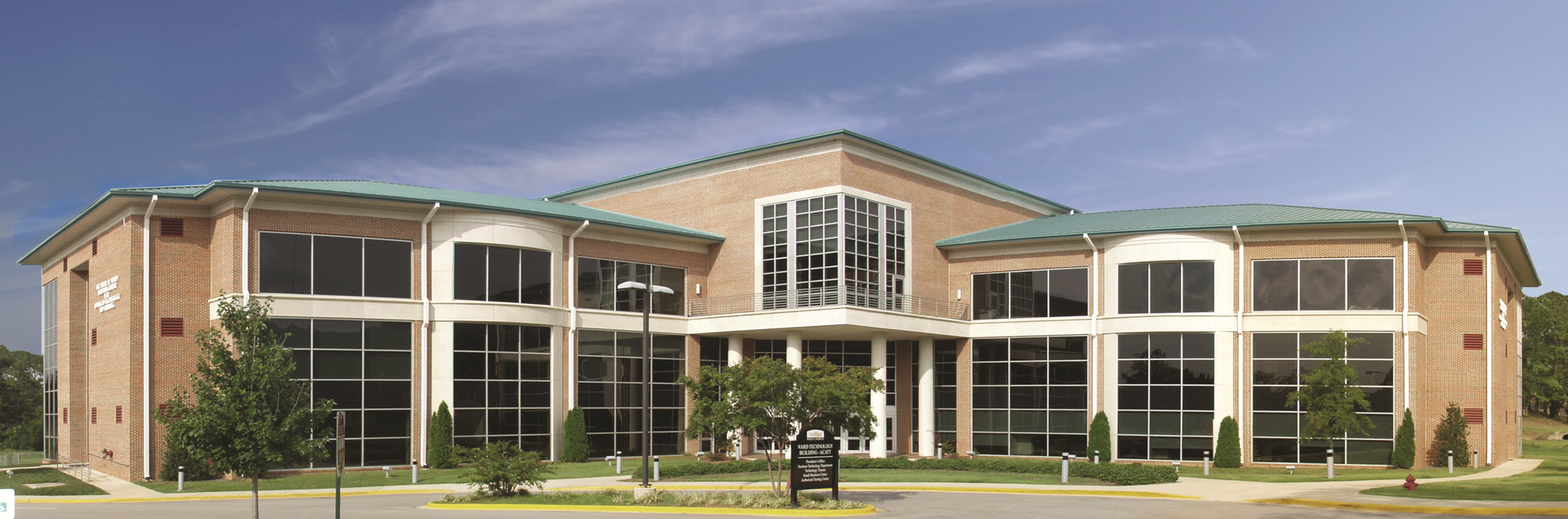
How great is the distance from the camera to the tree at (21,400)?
238 feet

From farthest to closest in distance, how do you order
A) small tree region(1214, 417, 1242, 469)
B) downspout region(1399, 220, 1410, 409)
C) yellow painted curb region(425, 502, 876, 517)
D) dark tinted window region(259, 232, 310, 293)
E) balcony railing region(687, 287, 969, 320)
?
balcony railing region(687, 287, 969, 320)
small tree region(1214, 417, 1242, 469)
downspout region(1399, 220, 1410, 409)
dark tinted window region(259, 232, 310, 293)
yellow painted curb region(425, 502, 876, 517)

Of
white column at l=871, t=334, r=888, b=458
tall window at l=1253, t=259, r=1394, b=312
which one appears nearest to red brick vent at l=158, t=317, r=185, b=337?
white column at l=871, t=334, r=888, b=458

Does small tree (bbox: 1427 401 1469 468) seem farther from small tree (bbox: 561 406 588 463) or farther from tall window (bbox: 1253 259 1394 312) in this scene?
small tree (bbox: 561 406 588 463)

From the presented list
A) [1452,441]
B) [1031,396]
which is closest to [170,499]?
[1031,396]

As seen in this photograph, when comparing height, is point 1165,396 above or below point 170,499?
above

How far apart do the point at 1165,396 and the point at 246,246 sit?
2939cm

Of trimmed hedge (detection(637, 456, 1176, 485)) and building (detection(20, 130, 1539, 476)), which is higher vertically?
building (detection(20, 130, 1539, 476))

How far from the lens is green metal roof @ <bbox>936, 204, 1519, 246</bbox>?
38.4 m

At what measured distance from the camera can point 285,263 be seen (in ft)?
114

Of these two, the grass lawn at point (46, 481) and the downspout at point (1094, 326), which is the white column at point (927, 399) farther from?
the grass lawn at point (46, 481)

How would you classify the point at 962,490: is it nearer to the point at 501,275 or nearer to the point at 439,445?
the point at 439,445

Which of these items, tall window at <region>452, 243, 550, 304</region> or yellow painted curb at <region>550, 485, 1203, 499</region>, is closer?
yellow painted curb at <region>550, 485, 1203, 499</region>

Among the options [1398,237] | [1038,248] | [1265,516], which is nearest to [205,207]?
[1038,248]

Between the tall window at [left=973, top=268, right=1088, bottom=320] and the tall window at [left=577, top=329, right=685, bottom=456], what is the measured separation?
11438 millimetres
